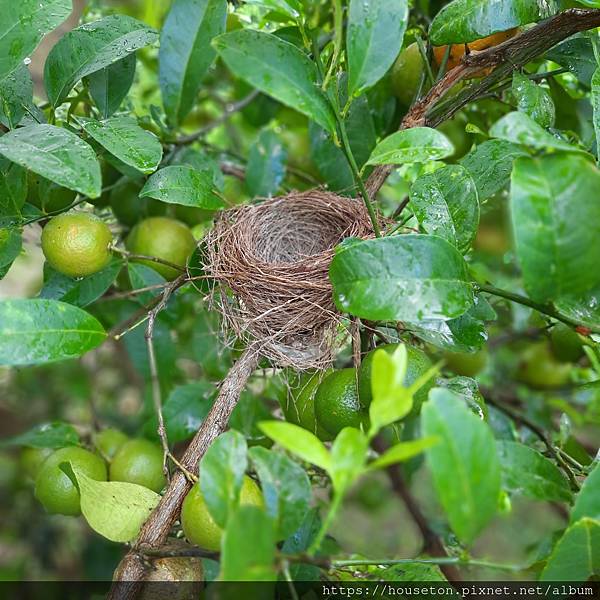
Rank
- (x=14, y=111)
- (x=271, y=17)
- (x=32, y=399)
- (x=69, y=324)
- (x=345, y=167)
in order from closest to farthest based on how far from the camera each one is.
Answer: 1. (x=69, y=324)
2. (x=14, y=111)
3. (x=271, y=17)
4. (x=345, y=167)
5. (x=32, y=399)

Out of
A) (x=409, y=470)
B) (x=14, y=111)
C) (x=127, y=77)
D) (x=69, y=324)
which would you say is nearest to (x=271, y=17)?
(x=127, y=77)

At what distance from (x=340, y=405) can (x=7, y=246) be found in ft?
1.51

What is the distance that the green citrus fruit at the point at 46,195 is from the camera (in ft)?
3.02

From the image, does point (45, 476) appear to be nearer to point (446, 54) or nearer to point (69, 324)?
point (69, 324)

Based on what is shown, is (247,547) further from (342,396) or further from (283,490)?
(342,396)

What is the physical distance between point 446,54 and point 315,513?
26.1 inches

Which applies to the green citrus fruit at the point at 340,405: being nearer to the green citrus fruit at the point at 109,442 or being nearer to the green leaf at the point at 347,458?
the green leaf at the point at 347,458

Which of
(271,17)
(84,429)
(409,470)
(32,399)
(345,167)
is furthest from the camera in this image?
(32,399)

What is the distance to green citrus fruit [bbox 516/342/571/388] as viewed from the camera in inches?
65.3

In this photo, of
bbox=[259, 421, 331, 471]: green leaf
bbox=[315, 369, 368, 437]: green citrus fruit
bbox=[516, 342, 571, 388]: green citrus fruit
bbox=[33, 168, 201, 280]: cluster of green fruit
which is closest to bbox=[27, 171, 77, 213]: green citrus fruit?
bbox=[33, 168, 201, 280]: cluster of green fruit

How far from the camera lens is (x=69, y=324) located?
72 centimetres

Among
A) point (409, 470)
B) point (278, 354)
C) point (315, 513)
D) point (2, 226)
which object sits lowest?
point (409, 470)

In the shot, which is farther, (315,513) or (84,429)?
(84,429)

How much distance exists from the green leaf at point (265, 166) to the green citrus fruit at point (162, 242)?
23 centimetres
